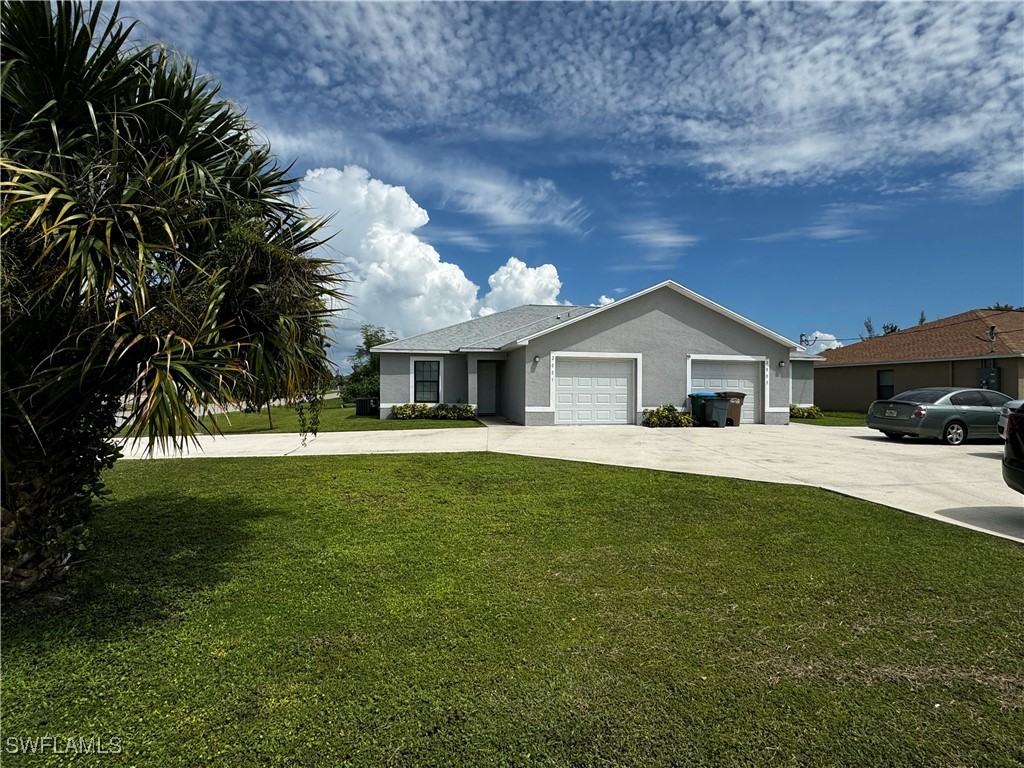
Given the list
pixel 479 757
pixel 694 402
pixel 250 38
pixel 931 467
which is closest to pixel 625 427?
pixel 694 402

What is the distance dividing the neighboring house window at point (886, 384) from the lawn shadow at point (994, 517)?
70.0ft

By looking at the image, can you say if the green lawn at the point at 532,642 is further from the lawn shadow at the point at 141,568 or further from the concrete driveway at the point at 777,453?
the concrete driveway at the point at 777,453

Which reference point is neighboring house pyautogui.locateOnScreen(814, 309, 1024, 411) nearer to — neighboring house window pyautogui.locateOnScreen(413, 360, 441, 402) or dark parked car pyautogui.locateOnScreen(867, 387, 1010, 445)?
dark parked car pyautogui.locateOnScreen(867, 387, 1010, 445)

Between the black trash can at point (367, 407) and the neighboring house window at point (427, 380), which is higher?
the neighboring house window at point (427, 380)

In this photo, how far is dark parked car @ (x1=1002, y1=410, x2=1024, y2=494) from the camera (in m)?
5.36

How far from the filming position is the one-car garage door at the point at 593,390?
1703cm

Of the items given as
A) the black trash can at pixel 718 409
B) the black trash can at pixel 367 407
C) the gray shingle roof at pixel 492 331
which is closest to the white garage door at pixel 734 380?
the black trash can at pixel 718 409

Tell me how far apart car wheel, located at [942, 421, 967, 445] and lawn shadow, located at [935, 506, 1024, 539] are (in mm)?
7291

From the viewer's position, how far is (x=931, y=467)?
353 inches

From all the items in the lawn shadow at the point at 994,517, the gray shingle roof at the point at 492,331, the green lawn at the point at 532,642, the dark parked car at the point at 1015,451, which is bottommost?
the green lawn at the point at 532,642

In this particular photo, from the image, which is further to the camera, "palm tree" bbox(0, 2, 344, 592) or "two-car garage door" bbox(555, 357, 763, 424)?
"two-car garage door" bbox(555, 357, 763, 424)

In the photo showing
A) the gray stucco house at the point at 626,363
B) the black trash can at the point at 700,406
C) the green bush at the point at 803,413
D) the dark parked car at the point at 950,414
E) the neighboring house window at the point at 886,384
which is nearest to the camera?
the dark parked car at the point at 950,414

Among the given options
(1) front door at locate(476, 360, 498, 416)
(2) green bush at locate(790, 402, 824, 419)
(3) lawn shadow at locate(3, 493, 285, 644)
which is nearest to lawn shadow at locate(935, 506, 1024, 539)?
(3) lawn shadow at locate(3, 493, 285, 644)

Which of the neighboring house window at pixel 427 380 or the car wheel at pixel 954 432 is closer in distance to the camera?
the car wheel at pixel 954 432
